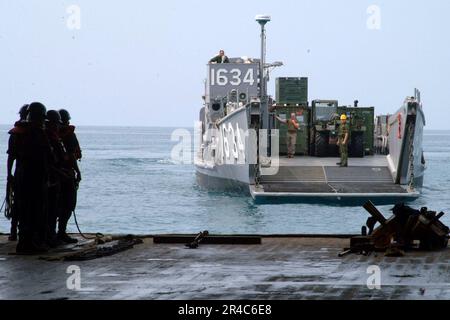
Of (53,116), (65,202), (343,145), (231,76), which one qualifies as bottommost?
(343,145)

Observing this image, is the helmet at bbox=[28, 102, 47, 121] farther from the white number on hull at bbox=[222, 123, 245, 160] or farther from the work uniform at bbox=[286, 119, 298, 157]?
the work uniform at bbox=[286, 119, 298, 157]

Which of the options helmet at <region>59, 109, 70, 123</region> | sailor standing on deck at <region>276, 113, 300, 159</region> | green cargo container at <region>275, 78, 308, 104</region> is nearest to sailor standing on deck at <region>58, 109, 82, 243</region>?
helmet at <region>59, 109, 70, 123</region>

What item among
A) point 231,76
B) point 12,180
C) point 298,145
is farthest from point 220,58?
point 12,180

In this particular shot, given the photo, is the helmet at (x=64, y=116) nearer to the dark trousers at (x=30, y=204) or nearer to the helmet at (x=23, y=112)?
the helmet at (x=23, y=112)

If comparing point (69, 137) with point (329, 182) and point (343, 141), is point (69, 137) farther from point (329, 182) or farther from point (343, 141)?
point (343, 141)

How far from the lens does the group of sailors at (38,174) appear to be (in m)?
11.9

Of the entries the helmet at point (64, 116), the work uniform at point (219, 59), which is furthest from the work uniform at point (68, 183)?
the work uniform at point (219, 59)

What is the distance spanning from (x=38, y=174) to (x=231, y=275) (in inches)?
119

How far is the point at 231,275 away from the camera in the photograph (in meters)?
9.95

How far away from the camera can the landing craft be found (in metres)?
30.0

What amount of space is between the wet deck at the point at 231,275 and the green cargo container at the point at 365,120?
78.1 ft

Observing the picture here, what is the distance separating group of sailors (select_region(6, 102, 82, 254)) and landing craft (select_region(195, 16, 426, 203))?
1608 cm

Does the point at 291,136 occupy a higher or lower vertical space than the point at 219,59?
lower

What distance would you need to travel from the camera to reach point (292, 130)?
116 ft
